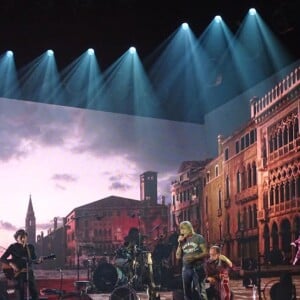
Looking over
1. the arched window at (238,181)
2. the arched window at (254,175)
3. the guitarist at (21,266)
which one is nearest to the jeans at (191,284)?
the guitarist at (21,266)

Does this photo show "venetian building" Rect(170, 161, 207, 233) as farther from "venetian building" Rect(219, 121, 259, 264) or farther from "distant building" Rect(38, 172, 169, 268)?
"venetian building" Rect(219, 121, 259, 264)

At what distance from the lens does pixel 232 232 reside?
442 inches

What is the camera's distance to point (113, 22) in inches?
400

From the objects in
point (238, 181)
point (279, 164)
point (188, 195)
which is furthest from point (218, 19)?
point (188, 195)

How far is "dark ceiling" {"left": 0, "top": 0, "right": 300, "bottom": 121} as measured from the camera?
9.75 meters

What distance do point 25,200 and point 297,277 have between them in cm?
502

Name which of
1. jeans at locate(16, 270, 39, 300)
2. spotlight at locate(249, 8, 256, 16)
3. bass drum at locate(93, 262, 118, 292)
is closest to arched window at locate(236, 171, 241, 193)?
bass drum at locate(93, 262, 118, 292)

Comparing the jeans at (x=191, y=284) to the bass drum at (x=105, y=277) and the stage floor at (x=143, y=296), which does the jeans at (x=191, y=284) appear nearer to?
the stage floor at (x=143, y=296)

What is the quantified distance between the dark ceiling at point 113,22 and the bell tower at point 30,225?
9.27ft

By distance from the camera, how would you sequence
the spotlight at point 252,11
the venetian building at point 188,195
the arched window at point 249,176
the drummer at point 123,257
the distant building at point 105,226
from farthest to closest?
the venetian building at point 188,195
the arched window at point 249,176
the distant building at point 105,226
the spotlight at point 252,11
the drummer at point 123,257

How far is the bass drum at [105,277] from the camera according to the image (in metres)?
10.4

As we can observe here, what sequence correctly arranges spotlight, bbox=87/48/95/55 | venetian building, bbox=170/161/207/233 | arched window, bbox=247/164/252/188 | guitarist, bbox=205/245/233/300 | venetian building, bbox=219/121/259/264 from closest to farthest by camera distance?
guitarist, bbox=205/245/233/300 → venetian building, bbox=219/121/259/264 → arched window, bbox=247/164/252/188 → spotlight, bbox=87/48/95/55 → venetian building, bbox=170/161/207/233

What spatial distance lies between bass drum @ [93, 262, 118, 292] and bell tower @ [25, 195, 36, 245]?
1.42 metres

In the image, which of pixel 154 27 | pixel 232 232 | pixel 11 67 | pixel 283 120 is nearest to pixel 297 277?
pixel 232 232
